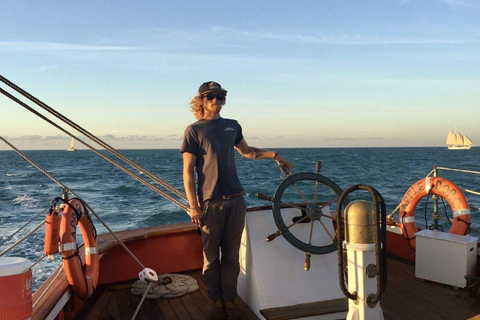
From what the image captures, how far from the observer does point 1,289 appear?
1.83 metres

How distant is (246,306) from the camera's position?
3.00 meters

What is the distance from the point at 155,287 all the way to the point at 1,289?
1.67 meters

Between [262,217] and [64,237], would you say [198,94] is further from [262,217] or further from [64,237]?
[64,237]

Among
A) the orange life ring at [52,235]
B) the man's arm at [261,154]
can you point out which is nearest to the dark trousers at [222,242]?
the man's arm at [261,154]

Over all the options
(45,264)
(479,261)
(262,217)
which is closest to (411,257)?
(479,261)

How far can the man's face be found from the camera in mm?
2615

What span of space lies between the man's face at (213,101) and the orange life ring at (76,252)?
1205mm

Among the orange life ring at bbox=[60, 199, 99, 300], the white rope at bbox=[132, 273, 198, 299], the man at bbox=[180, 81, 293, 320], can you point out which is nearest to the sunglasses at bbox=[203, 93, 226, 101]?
the man at bbox=[180, 81, 293, 320]

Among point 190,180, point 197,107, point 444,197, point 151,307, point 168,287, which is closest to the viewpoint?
point 190,180

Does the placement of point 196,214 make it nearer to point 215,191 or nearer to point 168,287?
point 215,191

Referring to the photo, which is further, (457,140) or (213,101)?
(457,140)

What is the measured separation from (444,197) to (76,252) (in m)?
3.35

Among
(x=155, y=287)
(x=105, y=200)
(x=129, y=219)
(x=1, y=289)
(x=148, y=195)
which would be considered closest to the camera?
(x=1, y=289)

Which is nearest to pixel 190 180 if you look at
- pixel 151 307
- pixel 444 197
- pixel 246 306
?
pixel 246 306
